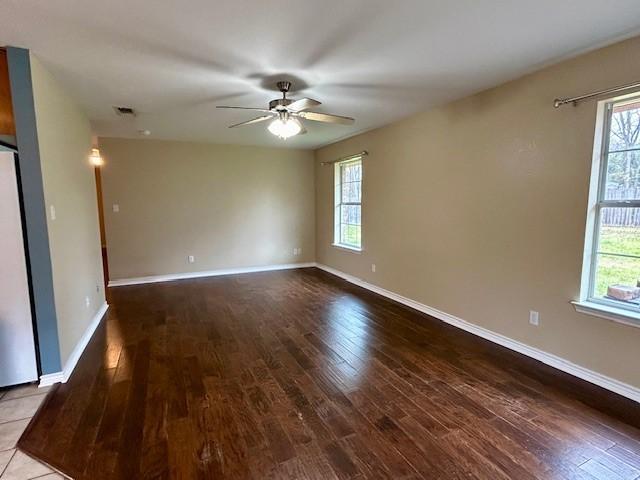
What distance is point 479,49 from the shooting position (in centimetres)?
233

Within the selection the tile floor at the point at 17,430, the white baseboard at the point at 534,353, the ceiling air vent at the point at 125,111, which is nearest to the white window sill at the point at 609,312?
the white baseboard at the point at 534,353

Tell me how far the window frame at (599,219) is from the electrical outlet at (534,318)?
0.34 metres

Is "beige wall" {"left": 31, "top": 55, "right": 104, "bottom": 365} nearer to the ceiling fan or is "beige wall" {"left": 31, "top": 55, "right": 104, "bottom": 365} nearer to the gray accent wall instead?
the gray accent wall

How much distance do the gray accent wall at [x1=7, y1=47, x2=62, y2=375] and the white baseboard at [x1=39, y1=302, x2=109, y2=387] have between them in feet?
0.14

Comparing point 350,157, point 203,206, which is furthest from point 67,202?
point 350,157

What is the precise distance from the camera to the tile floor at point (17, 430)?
164 centimetres

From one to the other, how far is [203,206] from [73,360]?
139 inches

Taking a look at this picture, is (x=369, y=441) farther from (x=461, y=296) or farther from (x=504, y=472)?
(x=461, y=296)

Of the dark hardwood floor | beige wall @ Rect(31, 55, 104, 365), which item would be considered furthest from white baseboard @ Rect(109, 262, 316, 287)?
the dark hardwood floor

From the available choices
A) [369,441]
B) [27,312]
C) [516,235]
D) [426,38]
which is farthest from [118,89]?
[516,235]

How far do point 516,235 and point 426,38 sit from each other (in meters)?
1.84

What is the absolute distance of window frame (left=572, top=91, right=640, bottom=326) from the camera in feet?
7.48

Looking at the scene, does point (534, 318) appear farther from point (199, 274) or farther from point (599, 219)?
point (199, 274)

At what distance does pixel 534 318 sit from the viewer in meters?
2.83
